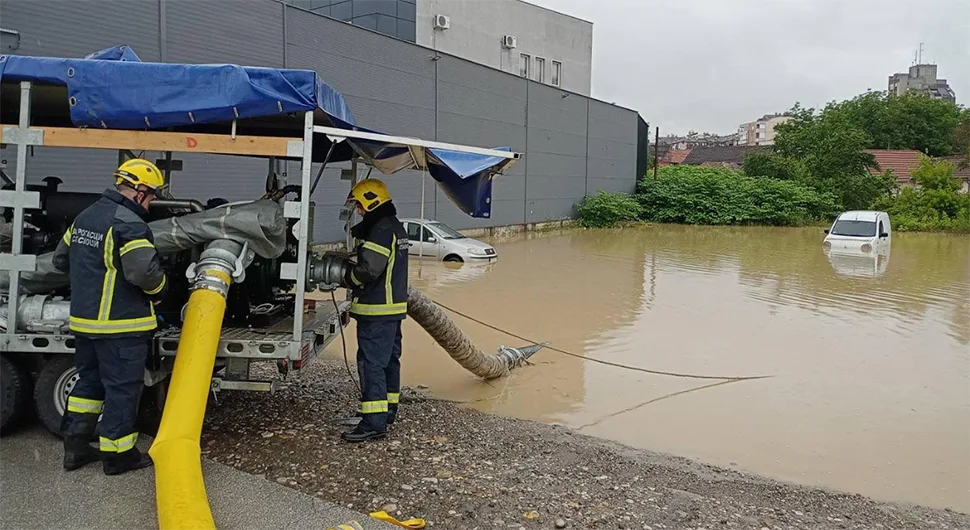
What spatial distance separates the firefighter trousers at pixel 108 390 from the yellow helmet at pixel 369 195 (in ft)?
6.03

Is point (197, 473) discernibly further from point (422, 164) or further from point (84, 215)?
point (422, 164)

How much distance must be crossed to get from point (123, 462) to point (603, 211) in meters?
33.4

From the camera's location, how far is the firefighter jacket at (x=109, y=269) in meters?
4.40

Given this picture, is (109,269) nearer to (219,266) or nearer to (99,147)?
(219,266)

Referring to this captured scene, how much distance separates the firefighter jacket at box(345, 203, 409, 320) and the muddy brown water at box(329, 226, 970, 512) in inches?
58.5

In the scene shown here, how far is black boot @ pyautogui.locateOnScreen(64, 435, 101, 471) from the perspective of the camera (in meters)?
4.51

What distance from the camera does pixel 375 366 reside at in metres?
5.60

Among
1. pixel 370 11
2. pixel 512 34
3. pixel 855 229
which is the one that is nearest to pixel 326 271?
pixel 855 229

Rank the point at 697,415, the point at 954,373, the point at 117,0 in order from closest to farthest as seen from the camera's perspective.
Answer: the point at 697,415 → the point at 954,373 → the point at 117,0

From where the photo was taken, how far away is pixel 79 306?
4.43 m

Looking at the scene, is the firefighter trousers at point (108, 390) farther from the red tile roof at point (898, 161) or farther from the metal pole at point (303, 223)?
the red tile roof at point (898, 161)

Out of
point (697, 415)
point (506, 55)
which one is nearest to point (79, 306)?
point (697, 415)

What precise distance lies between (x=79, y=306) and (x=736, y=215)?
3790 centimetres

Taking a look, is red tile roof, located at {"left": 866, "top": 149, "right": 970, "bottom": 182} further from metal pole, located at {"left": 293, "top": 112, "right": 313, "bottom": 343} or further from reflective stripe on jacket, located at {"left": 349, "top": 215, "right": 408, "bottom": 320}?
metal pole, located at {"left": 293, "top": 112, "right": 313, "bottom": 343}
